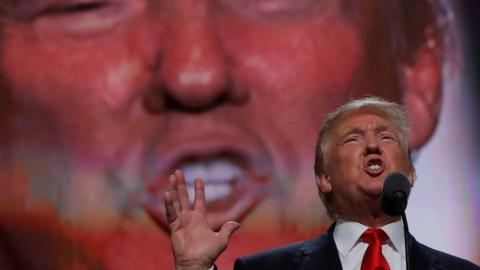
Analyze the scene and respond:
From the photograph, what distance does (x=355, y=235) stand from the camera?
180 centimetres

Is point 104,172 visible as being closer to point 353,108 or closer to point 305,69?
point 305,69

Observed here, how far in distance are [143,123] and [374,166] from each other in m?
0.91

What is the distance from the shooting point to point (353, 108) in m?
1.92

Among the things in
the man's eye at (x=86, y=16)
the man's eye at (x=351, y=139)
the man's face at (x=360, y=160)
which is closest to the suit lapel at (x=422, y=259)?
the man's face at (x=360, y=160)

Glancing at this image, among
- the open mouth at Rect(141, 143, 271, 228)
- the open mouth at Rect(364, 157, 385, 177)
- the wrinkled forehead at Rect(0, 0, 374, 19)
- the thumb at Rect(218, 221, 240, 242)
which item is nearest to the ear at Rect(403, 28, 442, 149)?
the wrinkled forehead at Rect(0, 0, 374, 19)

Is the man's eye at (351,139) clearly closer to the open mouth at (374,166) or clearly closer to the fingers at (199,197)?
the open mouth at (374,166)

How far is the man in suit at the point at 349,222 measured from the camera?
5.73ft

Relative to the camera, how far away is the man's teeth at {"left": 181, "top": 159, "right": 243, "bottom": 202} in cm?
251

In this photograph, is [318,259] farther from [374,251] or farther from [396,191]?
[396,191]

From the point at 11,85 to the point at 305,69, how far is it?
33.0 inches

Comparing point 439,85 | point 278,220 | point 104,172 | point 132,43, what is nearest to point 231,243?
point 278,220

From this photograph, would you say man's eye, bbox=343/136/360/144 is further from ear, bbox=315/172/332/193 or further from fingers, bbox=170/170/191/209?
fingers, bbox=170/170/191/209

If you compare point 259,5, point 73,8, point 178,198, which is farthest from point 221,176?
point 178,198

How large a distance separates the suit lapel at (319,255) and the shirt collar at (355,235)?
2 cm
